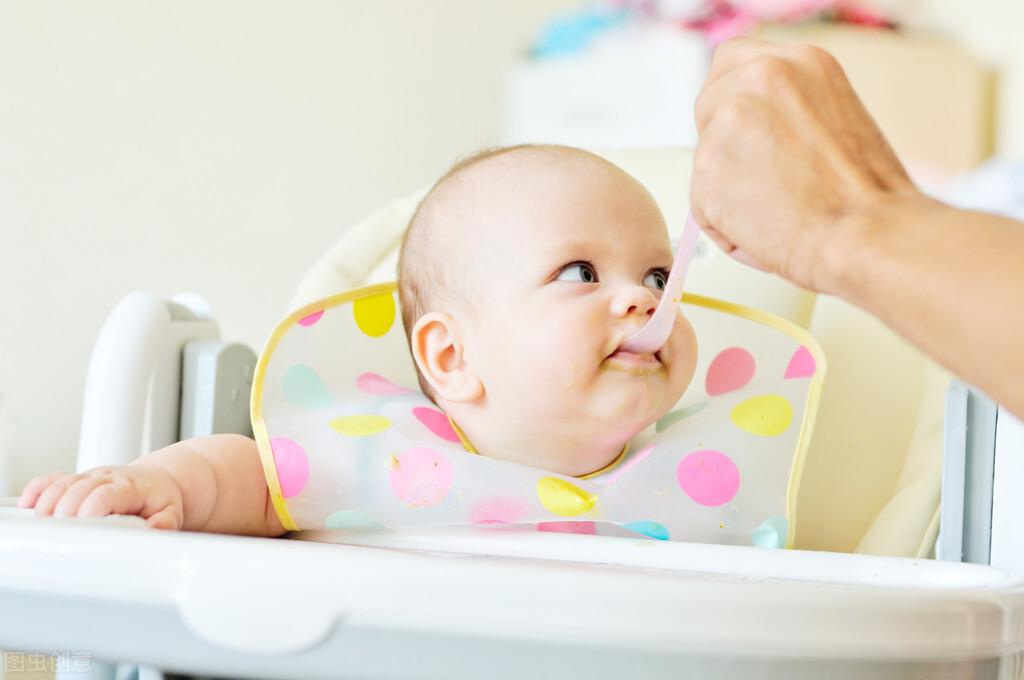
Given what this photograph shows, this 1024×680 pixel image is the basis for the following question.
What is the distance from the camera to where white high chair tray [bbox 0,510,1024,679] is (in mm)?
463

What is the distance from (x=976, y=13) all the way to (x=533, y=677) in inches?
91.3

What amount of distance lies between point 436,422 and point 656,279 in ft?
0.62

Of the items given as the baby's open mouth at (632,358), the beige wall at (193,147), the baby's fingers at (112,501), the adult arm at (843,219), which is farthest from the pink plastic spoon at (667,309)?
the beige wall at (193,147)

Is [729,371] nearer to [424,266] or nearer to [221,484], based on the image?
[424,266]

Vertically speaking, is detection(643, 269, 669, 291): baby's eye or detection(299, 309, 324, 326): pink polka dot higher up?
detection(643, 269, 669, 291): baby's eye

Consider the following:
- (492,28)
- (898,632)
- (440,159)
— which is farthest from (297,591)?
(492,28)

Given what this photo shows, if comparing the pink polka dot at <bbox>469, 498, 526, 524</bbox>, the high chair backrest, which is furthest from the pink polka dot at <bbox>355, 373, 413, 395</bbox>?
the high chair backrest

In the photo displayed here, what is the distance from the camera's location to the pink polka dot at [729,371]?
1.01 metres

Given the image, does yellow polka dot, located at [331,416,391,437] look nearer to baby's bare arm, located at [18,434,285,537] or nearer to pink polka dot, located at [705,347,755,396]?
baby's bare arm, located at [18,434,285,537]

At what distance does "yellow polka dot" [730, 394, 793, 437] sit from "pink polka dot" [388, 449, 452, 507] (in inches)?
9.5

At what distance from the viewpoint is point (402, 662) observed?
478 mm

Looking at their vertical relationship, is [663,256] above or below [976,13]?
below

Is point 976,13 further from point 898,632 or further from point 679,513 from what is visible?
point 898,632

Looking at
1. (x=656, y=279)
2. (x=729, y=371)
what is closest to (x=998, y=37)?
(x=729, y=371)
